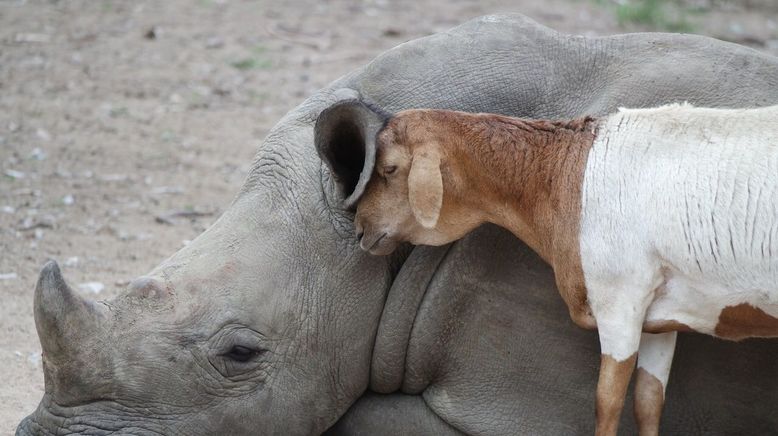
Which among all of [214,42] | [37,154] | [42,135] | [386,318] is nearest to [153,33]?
[214,42]

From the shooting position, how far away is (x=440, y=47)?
4.70 meters

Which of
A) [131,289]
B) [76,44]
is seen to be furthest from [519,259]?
[76,44]

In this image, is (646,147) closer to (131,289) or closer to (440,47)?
(440,47)

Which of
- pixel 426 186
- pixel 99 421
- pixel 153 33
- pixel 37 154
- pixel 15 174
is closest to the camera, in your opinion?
pixel 426 186

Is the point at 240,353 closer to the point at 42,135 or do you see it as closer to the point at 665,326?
the point at 665,326

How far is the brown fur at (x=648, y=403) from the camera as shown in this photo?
4004 mm

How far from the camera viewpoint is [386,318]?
4.52m

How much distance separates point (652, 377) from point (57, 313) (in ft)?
6.66

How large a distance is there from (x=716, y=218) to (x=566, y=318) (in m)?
0.95

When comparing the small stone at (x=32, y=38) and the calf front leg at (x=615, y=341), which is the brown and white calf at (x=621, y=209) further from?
the small stone at (x=32, y=38)

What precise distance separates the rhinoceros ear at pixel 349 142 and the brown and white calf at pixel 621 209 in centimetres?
5

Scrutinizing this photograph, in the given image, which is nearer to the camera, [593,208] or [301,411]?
[593,208]

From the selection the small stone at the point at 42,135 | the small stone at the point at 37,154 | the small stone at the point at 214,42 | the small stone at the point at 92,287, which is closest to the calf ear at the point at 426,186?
the small stone at the point at 92,287

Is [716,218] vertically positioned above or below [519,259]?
above
